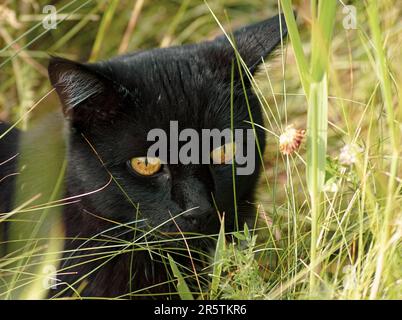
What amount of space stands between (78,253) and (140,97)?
39cm

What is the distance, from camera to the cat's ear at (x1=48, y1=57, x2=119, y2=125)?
1.49 metres

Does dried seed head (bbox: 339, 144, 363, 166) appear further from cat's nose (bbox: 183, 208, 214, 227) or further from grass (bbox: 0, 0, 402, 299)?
cat's nose (bbox: 183, 208, 214, 227)

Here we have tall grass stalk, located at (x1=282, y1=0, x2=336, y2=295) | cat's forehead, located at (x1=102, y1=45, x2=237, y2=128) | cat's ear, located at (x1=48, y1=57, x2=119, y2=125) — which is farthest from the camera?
cat's forehead, located at (x1=102, y1=45, x2=237, y2=128)

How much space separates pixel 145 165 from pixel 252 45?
0.38 m

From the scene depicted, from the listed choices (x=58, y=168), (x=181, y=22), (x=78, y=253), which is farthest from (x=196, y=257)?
(x=181, y=22)

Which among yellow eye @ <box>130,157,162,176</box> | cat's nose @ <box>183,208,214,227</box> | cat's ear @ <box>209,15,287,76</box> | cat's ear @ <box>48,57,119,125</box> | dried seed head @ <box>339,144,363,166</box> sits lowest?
cat's nose @ <box>183,208,214,227</box>

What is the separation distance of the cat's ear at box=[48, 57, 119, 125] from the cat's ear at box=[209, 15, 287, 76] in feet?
0.92

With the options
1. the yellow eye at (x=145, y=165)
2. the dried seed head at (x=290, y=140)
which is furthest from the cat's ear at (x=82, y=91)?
the dried seed head at (x=290, y=140)

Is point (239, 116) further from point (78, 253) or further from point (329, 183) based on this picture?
point (78, 253)

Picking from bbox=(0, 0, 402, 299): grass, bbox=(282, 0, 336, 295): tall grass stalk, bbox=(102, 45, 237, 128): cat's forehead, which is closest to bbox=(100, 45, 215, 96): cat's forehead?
bbox=(102, 45, 237, 128): cat's forehead

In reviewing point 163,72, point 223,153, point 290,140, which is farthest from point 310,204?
point 163,72

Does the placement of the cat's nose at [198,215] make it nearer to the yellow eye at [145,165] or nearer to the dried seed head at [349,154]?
the yellow eye at [145,165]

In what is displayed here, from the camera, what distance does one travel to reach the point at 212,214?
1592 mm
